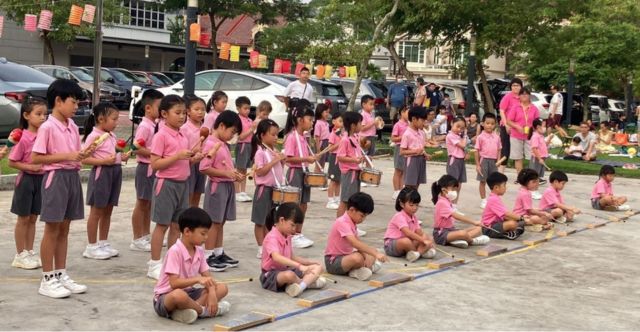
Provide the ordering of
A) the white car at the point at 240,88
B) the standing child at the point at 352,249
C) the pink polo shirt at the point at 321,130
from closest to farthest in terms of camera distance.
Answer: the standing child at the point at 352,249, the pink polo shirt at the point at 321,130, the white car at the point at 240,88

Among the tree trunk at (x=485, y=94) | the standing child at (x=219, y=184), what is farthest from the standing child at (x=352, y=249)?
the tree trunk at (x=485, y=94)

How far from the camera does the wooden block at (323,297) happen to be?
6.25 m

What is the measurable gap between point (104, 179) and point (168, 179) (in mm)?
Answer: 940

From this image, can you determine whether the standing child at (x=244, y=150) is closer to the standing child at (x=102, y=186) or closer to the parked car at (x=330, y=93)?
the standing child at (x=102, y=186)

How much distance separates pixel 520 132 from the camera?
1327cm

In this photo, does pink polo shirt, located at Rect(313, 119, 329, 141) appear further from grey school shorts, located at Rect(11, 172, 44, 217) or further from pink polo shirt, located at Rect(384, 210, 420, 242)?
grey school shorts, located at Rect(11, 172, 44, 217)

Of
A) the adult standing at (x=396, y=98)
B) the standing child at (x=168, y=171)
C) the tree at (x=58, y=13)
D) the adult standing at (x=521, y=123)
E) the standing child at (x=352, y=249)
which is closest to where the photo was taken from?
the standing child at (x=168, y=171)

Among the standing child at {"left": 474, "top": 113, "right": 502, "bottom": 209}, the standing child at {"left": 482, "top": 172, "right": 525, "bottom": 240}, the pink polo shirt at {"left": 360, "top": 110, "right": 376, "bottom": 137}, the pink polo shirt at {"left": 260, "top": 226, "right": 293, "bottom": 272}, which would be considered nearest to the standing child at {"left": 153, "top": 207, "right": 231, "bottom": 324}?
the pink polo shirt at {"left": 260, "top": 226, "right": 293, "bottom": 272}

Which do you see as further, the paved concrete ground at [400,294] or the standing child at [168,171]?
the standing child at [168,171]

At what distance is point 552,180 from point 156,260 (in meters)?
6.01

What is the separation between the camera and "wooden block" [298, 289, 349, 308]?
20.5 feet

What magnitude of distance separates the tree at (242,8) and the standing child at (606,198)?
23666mm

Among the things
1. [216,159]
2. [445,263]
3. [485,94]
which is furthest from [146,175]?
[485,94]

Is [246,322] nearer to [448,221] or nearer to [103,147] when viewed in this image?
[103,147]
